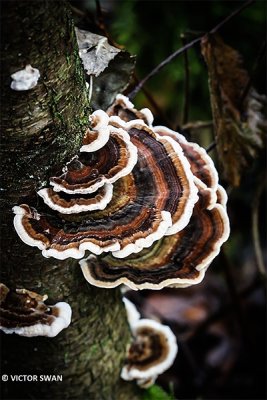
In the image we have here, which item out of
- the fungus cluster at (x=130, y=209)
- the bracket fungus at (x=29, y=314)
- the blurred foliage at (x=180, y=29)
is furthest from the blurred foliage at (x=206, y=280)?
the bracket fungus at (x=29, y=314)

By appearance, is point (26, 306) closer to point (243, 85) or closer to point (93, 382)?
point (93, 382)

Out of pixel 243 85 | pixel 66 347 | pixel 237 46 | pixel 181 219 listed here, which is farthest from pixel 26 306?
pixel 237 46

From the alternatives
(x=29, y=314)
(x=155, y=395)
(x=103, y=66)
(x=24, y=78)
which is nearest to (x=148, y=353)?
(x=155, y=395)

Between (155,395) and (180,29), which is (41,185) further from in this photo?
(180,29)

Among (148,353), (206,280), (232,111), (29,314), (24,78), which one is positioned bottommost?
(206,280)

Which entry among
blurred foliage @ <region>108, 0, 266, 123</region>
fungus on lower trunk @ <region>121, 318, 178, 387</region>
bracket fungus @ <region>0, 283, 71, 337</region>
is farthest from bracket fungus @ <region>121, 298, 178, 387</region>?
blurred foliage @ <region>108, 0, 266, 123</region>

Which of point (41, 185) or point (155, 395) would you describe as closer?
point (41, 185)
